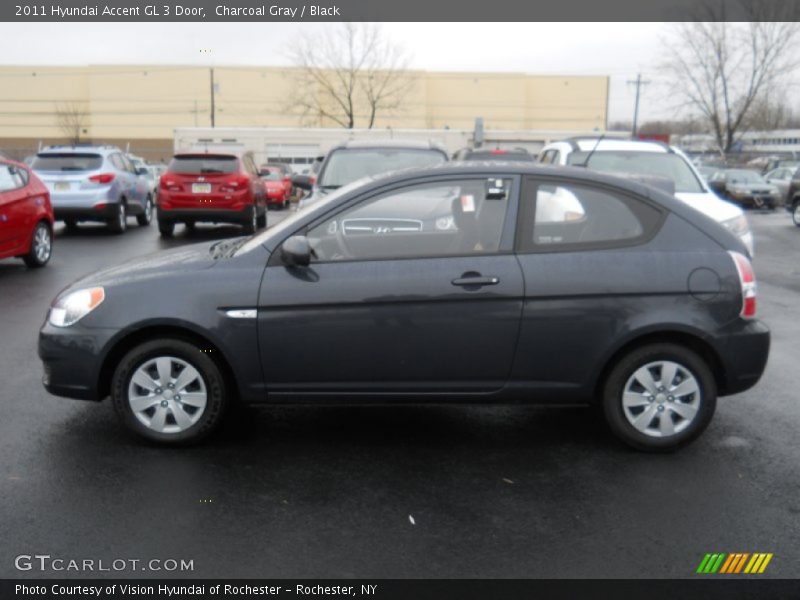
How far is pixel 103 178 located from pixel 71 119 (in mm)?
59088

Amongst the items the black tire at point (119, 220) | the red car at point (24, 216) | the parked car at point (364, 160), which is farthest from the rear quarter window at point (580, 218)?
the black tire at point (119, 220)

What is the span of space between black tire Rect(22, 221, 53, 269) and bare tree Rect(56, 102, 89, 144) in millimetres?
59181

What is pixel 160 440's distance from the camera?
16.1 ft

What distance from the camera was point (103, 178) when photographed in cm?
1617

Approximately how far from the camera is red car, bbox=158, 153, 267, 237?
15984 millimetres

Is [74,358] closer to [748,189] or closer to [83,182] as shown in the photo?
[83,182]

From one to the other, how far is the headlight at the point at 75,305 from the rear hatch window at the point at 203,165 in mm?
11442

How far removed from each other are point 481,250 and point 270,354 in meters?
1.31

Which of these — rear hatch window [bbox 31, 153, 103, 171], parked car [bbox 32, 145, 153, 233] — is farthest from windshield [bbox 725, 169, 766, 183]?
rear hatch window [bbox 31, 153, 103, 171]

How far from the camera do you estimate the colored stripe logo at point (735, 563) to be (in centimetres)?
362

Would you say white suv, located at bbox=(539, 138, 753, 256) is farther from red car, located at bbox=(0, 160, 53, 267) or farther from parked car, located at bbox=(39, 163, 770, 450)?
red car, located at bbox=(0, 160, 53, 267)

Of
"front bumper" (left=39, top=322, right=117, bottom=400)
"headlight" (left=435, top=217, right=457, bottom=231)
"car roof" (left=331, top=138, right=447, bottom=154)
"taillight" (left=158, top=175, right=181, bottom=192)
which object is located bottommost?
"front bumper" (left=39, top=322, right=117, bottom=400)

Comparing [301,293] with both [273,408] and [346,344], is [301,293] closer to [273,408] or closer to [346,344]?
[346,344]

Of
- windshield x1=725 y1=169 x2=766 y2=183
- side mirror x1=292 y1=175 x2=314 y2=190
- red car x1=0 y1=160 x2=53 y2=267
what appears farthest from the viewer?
windshield x1=725 y1=169 x2=766 y2=183
